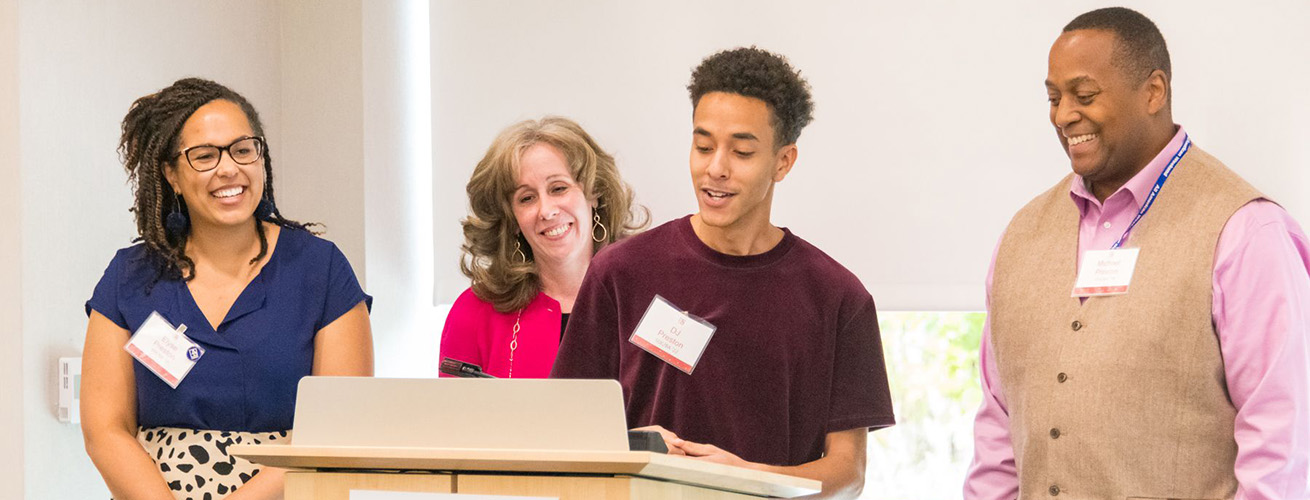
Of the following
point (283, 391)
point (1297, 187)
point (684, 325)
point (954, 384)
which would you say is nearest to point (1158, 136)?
point (684, 325)

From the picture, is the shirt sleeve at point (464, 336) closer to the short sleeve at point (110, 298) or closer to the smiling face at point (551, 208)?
the smiling face at point (551, 208)

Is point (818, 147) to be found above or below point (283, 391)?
above

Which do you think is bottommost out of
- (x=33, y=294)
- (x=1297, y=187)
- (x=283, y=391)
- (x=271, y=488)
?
(x=271, y=488)

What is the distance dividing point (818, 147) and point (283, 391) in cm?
170

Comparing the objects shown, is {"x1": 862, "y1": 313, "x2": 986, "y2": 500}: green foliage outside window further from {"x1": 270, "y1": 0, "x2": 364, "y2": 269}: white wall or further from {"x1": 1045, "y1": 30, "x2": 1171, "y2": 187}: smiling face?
{"x1": 270, "y1": 0, "x2": 364, "y2": 269}: white wall

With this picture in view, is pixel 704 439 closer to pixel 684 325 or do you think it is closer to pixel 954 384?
pixel 684 325

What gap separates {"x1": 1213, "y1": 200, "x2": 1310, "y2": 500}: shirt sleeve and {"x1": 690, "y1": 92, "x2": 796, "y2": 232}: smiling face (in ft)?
2.78

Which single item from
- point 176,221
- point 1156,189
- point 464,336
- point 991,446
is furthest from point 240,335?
point 1156,189

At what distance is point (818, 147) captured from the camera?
3676 millimetres

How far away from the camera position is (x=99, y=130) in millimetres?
3416

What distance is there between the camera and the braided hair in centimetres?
279

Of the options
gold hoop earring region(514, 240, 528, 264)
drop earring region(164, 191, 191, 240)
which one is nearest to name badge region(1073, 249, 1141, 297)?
gold hoop earring region(514, 240, 528, 264)

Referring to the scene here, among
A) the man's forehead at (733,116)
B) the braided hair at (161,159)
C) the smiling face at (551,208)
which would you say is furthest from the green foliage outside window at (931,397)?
the braided hair at (161,159)

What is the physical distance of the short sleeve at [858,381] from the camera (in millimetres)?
2557
